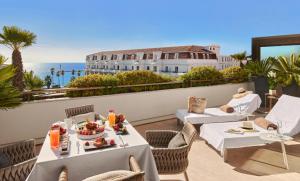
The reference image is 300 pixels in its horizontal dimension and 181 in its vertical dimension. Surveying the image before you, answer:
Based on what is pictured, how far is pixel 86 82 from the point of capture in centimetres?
691

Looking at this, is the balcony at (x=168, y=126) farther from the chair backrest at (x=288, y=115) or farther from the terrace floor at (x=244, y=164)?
the chair backrest at (x=288, y=115)

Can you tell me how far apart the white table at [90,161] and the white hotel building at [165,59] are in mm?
33695

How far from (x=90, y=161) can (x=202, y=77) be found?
23.3 feet

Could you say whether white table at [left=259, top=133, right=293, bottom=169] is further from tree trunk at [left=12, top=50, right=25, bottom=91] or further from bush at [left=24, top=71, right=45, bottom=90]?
bush at [left=24, top=71, right=45, bottom=90]

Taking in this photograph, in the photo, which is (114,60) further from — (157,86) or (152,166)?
(152,166)

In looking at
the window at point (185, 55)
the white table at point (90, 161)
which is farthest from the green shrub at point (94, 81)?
the window at point (185, 55)

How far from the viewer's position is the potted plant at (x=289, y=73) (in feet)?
29.2

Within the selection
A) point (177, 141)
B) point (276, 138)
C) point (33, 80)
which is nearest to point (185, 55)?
point (33, 80)

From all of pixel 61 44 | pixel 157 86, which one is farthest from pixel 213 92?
pixel 61 44

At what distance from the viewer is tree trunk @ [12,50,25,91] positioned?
6.00 m

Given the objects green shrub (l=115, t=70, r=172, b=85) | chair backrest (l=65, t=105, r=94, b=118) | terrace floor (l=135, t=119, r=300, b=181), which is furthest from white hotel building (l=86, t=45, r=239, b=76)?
terrace floor (l=135, t=119, r=300, b=181)

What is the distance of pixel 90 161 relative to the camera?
9.76 feet

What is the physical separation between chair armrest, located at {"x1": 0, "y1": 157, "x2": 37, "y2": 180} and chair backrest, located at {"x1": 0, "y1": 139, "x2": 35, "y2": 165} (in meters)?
0.62

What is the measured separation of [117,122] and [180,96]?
466 centimetres
